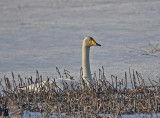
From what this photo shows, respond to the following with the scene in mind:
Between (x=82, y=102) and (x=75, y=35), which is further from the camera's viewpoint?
(x=75, y=35)

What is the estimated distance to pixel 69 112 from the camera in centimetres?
486

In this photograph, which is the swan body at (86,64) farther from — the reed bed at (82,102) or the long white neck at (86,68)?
the reed bed at (82,102)

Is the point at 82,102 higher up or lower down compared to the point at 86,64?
lower down

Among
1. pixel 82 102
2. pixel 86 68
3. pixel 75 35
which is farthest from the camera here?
pixel 75 35

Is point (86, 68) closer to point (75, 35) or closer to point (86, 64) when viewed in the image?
point (86, 64)

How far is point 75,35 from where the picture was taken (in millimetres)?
12133

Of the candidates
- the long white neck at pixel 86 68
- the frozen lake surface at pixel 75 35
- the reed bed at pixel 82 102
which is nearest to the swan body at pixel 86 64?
the long white neck at pixel 86 68

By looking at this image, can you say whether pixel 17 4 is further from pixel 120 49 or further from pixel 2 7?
pixel 120 49

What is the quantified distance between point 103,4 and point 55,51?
9.28m

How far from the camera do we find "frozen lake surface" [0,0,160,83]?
27.6ft

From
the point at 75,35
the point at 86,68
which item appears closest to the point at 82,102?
the point at 86,68

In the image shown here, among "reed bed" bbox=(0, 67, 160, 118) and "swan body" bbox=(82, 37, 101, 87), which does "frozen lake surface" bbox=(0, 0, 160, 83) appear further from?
"reed bed" bbox=(0, 67, 160, 118)

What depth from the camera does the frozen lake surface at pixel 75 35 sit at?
27.6 ft

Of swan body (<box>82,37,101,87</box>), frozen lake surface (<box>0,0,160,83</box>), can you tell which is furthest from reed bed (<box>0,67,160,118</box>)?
frozen lake surface (<box>0,0,160,83</box>)
